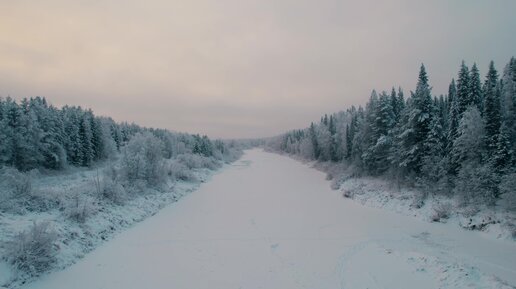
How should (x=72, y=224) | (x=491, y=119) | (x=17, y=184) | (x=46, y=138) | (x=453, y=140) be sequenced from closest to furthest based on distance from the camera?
(x=72, y=224)
(x=17, y=184)
(x=491, y=119)
(x=453, y=140)
(x=46, y=138)

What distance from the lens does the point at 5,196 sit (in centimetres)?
1503

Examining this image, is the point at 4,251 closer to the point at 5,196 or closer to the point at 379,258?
the point at 5,196

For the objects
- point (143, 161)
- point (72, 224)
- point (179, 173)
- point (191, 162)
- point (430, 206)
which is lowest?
point (72, 224)

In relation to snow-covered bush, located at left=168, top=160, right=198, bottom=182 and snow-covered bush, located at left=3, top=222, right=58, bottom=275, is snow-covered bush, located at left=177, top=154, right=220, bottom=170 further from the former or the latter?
snow-covered bush, located at left=3, top=222, right=58, bottom=275

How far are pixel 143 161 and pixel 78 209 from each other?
45.2 feet

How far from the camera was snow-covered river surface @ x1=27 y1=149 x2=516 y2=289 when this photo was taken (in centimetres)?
1112

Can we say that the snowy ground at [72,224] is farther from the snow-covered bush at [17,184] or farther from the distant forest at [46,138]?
the distant forest at [46,138]

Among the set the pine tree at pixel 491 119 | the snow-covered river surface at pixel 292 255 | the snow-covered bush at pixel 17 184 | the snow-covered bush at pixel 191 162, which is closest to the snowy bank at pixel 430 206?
the snow-covered river surface at pixel 292 255

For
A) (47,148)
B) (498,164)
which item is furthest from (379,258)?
(47,148)

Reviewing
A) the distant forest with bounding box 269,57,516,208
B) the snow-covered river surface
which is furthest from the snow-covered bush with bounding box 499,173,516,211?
the snow-covered river surface

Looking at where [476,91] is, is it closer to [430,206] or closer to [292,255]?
[430,206]

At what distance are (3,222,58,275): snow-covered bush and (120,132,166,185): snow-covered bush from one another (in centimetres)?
1627

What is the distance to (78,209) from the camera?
1628 centimetres

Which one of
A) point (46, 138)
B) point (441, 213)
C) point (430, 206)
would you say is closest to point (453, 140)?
point (430, 206)
